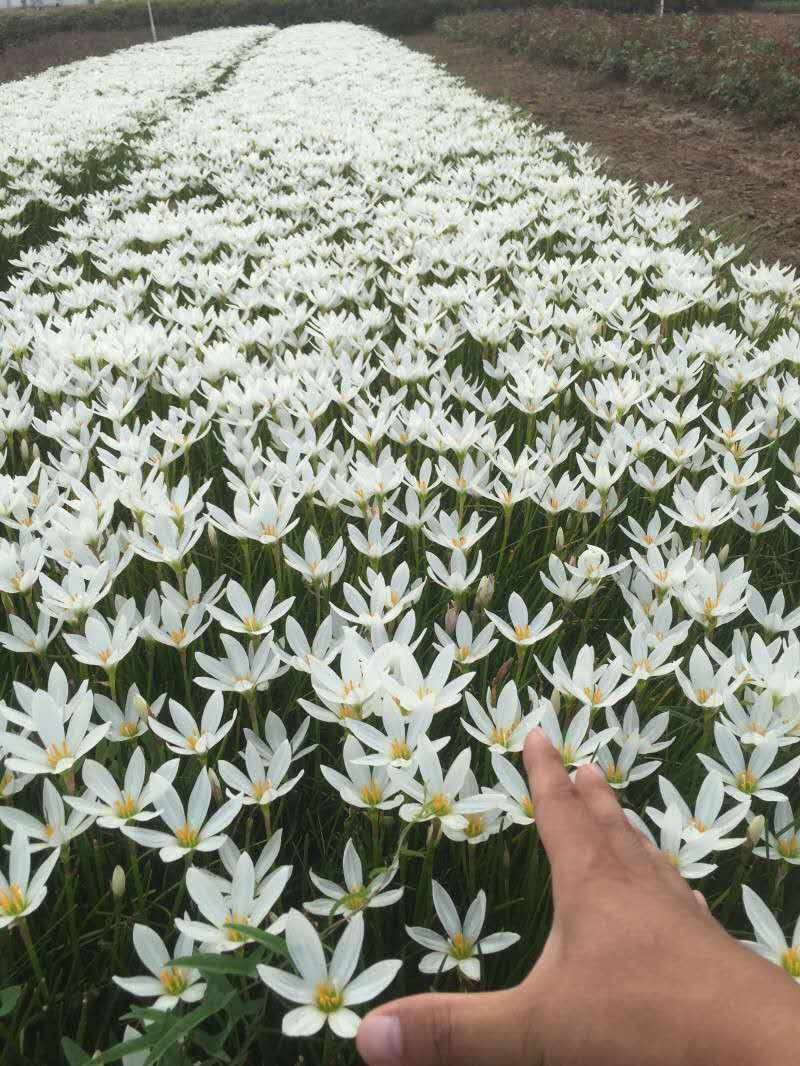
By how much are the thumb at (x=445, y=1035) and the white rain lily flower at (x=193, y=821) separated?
0.40 m

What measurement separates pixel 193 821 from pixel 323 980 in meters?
0.31

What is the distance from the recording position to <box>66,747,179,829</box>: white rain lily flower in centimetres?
112

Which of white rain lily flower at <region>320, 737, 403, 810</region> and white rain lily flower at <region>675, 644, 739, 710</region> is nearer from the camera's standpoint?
white rain lily flower at <region>320, 737, 403, 810</region>

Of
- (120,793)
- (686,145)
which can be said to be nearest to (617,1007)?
(120,793)

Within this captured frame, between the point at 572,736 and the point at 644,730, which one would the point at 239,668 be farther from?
the point at 644,730

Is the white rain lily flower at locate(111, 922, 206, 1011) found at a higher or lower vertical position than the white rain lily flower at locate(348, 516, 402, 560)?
lower

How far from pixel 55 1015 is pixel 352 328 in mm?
2309

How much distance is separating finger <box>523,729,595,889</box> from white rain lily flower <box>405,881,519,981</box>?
135 mm

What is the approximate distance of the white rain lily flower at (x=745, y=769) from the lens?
47.3 inches

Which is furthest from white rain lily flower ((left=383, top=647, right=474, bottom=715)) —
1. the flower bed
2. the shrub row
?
the shrub row

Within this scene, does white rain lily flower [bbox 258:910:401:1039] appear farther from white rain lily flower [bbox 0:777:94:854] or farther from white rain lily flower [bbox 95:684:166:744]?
white rain lily flower [bbox 95:684:166:744]

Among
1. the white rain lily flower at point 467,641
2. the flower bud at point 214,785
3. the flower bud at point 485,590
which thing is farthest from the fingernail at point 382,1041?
the flower bud at point 485,590

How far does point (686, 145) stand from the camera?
9.25 meters

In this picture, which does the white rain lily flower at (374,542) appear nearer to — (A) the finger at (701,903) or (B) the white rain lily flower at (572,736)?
(B) the white rain lily flower at (572,736)
